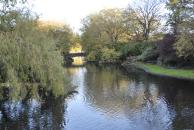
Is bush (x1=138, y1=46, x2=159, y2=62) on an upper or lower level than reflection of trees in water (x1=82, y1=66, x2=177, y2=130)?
upper

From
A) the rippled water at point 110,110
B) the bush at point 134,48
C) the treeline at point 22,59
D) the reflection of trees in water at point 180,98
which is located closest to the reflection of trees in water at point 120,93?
the rippled water at point 110,110

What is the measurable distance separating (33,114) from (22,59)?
5.78 m

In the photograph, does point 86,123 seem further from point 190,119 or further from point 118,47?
point 118,47

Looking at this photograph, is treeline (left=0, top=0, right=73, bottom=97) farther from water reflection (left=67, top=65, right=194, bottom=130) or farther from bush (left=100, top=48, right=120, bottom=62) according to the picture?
bush (left=100, top=48, right=120, bottom=62)

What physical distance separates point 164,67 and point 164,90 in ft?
67.1

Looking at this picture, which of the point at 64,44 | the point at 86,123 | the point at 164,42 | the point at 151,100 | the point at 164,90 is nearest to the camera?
the point at 86,123

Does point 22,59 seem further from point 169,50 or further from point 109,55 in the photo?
point 109,55

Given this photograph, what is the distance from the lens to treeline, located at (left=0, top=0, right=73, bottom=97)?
74.1ft

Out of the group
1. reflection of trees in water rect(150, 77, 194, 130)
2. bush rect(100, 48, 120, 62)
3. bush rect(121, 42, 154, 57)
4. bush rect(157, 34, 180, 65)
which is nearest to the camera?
reflection of trees in water rect(150, 77, 194, 130)

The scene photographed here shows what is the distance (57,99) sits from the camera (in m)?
33.5

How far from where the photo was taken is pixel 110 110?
2955cm

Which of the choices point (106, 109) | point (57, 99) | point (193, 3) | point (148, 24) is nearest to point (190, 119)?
point (106, 109)

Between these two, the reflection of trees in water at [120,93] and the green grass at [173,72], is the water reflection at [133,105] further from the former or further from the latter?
the green grass at [173,72]

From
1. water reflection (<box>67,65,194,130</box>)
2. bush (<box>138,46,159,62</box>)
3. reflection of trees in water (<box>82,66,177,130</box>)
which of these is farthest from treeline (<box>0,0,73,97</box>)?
bush (<box>138,46,159,62</box>)
